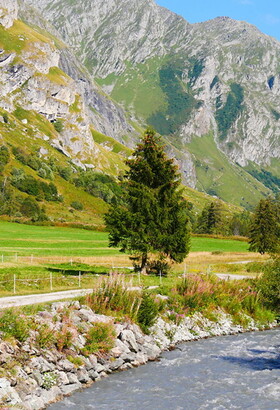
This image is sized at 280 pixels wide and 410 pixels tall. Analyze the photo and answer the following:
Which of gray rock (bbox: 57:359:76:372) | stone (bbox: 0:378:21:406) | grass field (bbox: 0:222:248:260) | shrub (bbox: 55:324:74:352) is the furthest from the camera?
grass field (bbox: 0:222:248:260)

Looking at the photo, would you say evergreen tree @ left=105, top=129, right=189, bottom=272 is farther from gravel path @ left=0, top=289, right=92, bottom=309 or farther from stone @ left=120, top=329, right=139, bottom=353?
stone @ left=120, top=329, right=139, bottom=353

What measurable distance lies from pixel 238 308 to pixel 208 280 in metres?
3.23

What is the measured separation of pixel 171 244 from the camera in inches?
1689

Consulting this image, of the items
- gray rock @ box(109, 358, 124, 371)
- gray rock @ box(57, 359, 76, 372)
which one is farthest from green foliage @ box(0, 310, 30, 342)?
gray rock @ box(109, 358, 124, 371)

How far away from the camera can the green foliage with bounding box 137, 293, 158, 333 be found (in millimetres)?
27312

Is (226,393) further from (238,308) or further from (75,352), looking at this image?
(238,308)

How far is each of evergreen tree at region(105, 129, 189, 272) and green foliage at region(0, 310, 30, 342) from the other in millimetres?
21633

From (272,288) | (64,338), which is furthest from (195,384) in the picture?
(272,288)

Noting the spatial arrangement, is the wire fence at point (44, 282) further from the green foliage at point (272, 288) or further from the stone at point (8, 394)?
the stone at point (8, 394)

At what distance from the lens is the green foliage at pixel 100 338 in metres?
21.9

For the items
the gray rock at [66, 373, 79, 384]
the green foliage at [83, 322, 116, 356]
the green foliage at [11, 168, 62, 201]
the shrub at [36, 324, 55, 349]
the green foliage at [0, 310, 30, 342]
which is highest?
the green foliage at [11, 168, 62, 201]

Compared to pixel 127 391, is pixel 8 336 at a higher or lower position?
higher

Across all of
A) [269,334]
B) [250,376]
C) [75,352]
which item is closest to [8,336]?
[75,352]

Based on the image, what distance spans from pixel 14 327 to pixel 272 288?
22.6 m
